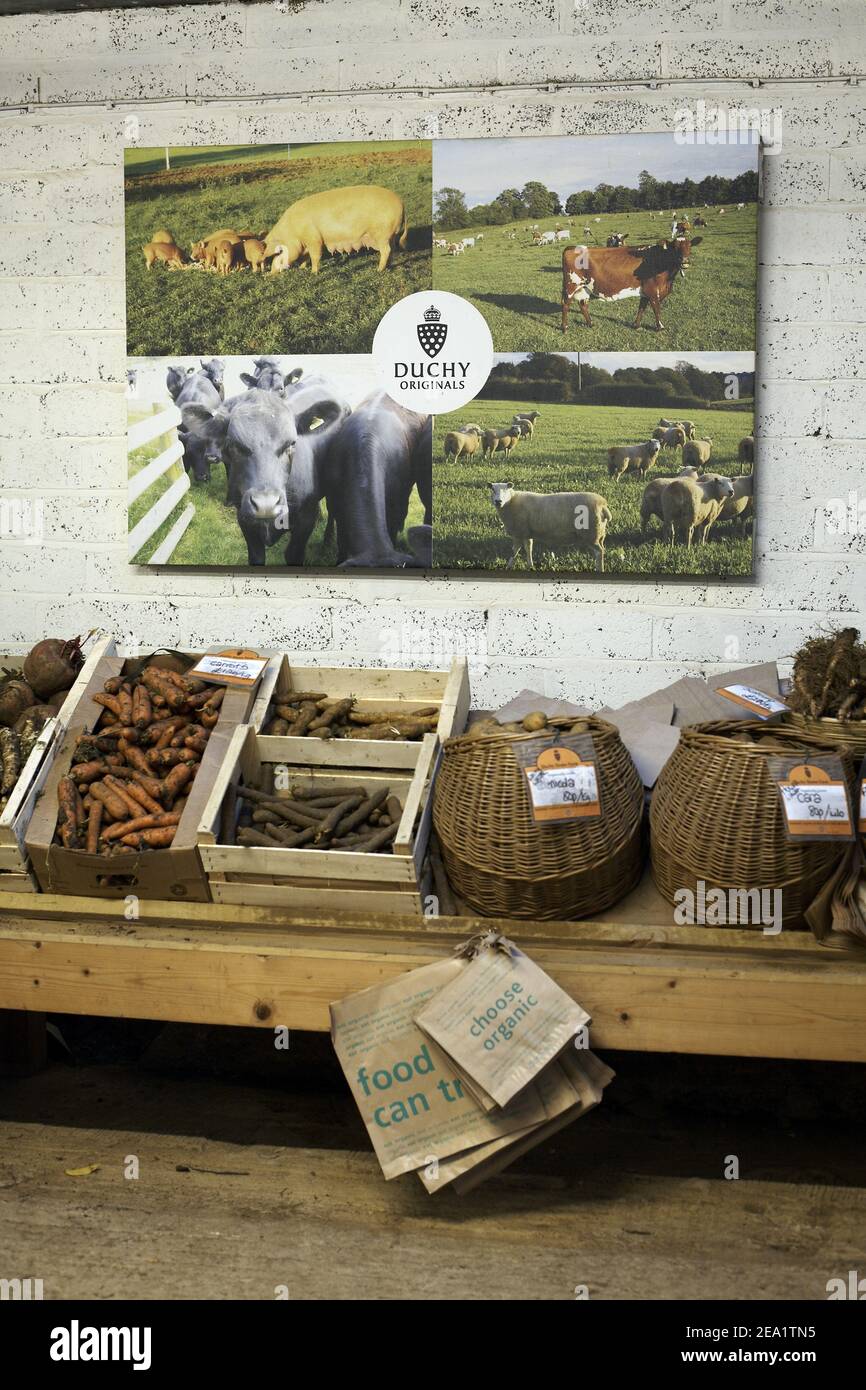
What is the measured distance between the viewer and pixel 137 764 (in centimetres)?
289

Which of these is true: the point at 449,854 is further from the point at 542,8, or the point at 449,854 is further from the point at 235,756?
the point at 542,8

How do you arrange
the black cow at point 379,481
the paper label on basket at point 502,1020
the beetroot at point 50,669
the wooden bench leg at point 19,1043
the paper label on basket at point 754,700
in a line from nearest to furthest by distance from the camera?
the paper label on basket at point 502,1020, the paper label on basket at point 754,700, the beetroot at point 50,669, the wooden bench leg at point 19,1043, the black cow at point 379,481

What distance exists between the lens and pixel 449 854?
268 centimetres

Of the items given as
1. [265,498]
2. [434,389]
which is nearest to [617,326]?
[434,389]

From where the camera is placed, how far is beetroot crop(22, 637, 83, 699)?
3.18 m

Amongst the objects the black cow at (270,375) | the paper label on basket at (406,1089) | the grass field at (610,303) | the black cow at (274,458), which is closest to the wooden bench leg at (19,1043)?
the paper label on basket at (406,1089)

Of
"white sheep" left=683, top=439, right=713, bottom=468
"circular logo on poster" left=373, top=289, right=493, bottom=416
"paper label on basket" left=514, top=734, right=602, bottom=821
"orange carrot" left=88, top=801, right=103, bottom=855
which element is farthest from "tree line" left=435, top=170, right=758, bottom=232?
"orange carrot" left=88, top=801, right=103, bottom=855

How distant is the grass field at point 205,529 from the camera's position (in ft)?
12.5

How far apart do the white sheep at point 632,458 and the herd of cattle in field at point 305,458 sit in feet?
1.77

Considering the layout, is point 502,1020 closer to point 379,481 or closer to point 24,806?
point 24,806

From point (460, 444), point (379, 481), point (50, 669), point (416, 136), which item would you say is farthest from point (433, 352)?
point (50, 669)

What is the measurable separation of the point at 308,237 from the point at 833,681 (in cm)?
209

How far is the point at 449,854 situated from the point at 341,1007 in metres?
0.40

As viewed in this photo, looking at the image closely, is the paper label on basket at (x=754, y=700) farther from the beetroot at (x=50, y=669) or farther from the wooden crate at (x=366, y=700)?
the beetroot at (x=50, y=669)
